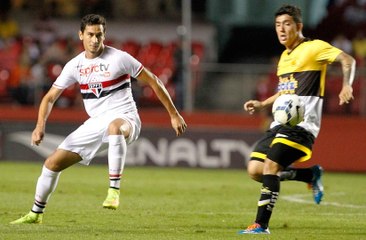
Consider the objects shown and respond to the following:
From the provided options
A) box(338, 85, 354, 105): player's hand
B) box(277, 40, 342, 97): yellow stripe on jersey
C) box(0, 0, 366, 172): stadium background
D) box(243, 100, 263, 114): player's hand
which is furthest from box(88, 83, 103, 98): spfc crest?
box(0, 0, 366, 172): stadium background

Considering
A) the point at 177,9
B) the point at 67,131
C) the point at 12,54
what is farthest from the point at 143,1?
the point at 67,131

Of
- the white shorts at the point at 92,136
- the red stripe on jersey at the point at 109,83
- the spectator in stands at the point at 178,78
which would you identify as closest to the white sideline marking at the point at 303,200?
the white shorts at the point at 92,136

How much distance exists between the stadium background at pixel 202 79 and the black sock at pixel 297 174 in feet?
25.3

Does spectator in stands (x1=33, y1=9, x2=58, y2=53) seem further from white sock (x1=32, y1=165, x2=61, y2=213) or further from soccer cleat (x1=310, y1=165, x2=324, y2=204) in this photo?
white sock (x1=32, y1=165, x2=61, y2=213)

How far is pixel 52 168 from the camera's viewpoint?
8.58 m

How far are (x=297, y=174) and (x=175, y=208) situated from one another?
1.54 m

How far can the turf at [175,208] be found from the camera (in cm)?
833

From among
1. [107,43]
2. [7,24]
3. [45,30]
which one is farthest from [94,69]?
[7,24]

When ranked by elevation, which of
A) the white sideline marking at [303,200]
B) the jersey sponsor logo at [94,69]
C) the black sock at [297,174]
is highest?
the jersey sponsor logo at [94,69]

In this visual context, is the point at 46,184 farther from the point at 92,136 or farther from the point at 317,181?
the point at 317,181

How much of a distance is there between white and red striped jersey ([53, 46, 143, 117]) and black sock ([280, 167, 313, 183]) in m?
2.52

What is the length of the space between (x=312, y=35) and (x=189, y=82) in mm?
4361

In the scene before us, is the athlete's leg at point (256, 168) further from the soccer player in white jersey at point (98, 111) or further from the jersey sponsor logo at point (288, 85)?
the soccer player in white jersey at point (98, 111)

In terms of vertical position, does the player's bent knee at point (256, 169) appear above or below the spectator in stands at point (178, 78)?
above
